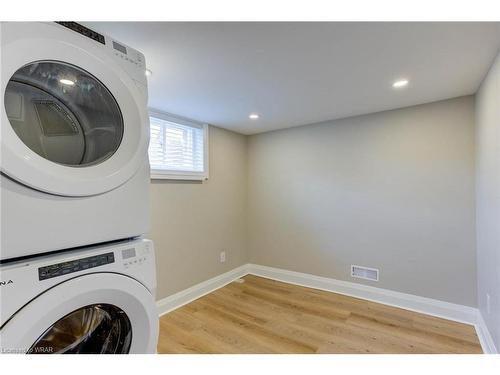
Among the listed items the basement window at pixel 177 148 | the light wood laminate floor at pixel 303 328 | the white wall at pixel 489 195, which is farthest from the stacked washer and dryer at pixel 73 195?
the white wall at pixel 489 195

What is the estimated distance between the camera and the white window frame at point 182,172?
101 inches

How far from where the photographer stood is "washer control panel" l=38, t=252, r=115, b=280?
2.43 feet

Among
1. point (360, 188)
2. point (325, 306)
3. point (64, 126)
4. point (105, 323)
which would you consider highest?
point (64, 126)

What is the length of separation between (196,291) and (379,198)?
91.6 inches

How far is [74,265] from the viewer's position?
0.81 m

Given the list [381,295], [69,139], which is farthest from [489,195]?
[69,139]

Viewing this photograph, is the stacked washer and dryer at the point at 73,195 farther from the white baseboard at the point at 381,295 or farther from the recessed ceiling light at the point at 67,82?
the white baseboard at the point at 381,295

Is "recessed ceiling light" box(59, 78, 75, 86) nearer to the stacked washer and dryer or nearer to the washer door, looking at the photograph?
the stacked washer and dryer

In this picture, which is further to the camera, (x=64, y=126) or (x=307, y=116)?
(x=307, y=116)
